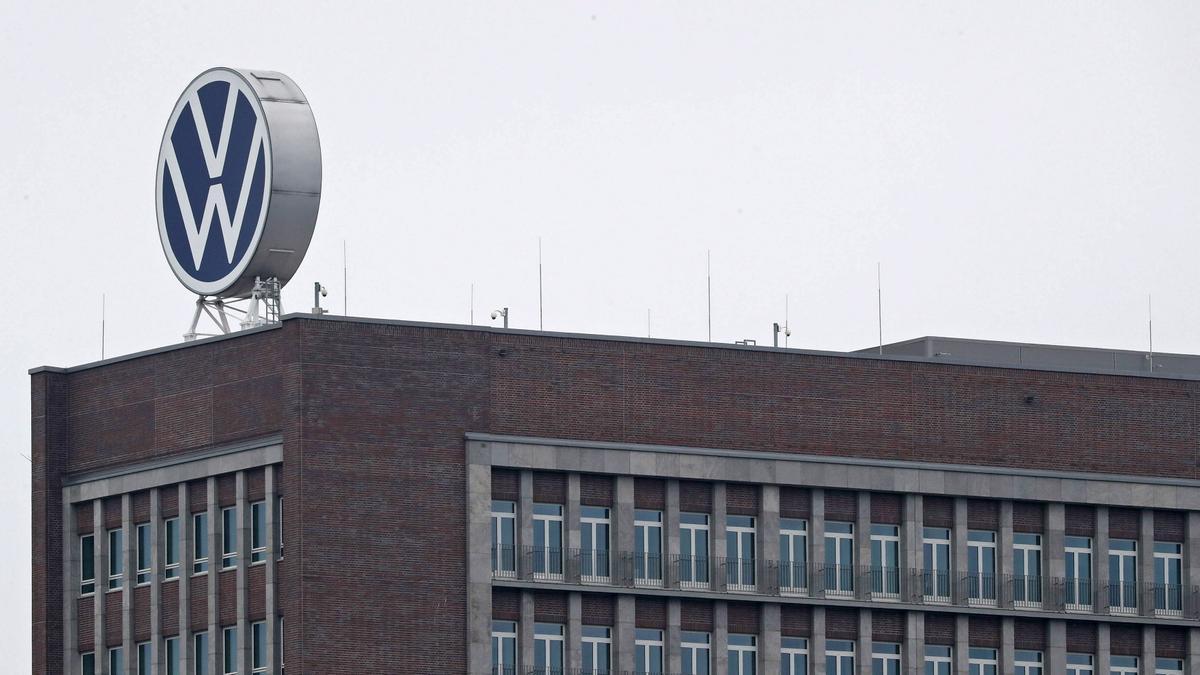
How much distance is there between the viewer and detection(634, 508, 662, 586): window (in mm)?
119500

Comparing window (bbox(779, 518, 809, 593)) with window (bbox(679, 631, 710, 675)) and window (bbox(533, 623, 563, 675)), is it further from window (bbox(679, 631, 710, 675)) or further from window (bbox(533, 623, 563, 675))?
window (bbox(533, 623, 563, 675))

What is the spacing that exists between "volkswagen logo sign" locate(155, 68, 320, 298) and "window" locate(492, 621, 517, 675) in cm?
1521

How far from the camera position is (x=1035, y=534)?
411 feet

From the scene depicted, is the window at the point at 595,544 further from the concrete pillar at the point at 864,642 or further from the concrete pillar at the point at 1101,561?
the concrete pillar at the point at 1101,561

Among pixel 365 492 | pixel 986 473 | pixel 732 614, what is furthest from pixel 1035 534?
pixel 365 492

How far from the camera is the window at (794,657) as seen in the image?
398 feet

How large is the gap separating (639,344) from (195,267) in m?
16.7

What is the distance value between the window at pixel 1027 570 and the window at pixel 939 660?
9.80ft

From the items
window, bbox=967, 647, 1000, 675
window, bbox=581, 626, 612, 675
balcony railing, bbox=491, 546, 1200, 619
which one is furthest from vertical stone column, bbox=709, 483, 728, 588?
window, bbox=967, 647, 1000, 675

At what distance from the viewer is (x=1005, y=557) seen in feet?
408

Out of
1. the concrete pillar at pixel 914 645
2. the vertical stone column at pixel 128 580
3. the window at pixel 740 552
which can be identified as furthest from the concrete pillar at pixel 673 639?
the vertical stone column at pixel 128 580

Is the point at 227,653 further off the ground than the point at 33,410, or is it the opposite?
the point at 33,410

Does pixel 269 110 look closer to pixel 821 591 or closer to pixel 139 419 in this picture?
pixel 139 419

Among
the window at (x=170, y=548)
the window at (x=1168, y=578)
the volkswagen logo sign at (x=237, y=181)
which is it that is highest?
the volkswagen logo sign at (x=237, y=181)
